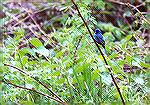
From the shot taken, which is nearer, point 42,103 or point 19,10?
point 42,103

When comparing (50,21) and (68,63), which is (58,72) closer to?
(68,63)

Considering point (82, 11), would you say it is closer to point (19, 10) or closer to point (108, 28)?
point (108, 28)

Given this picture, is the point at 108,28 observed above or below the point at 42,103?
above

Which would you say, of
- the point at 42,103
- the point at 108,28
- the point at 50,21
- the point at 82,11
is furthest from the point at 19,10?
the point at 42,103

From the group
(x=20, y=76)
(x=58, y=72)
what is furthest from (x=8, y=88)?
(x=58, y=72)

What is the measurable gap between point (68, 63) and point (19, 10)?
1835 mm

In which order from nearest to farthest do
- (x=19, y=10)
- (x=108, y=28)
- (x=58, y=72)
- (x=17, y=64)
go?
1. (x=58, y=72)
2. (x=17, y=64)
3. (x=108, y=28)
4. (x=19, y=10)

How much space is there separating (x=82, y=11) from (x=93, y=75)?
0.64ft

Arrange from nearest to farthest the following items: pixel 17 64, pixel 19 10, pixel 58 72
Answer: pixel 58 72, pixel 17 64, pixel 19 10

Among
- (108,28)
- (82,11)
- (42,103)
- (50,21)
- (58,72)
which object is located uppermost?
(50,21)

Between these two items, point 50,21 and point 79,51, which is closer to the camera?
point 79,51

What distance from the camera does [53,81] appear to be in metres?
1.30

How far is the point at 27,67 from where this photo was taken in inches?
56.6

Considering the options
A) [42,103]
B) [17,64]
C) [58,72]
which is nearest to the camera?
[42,103]
